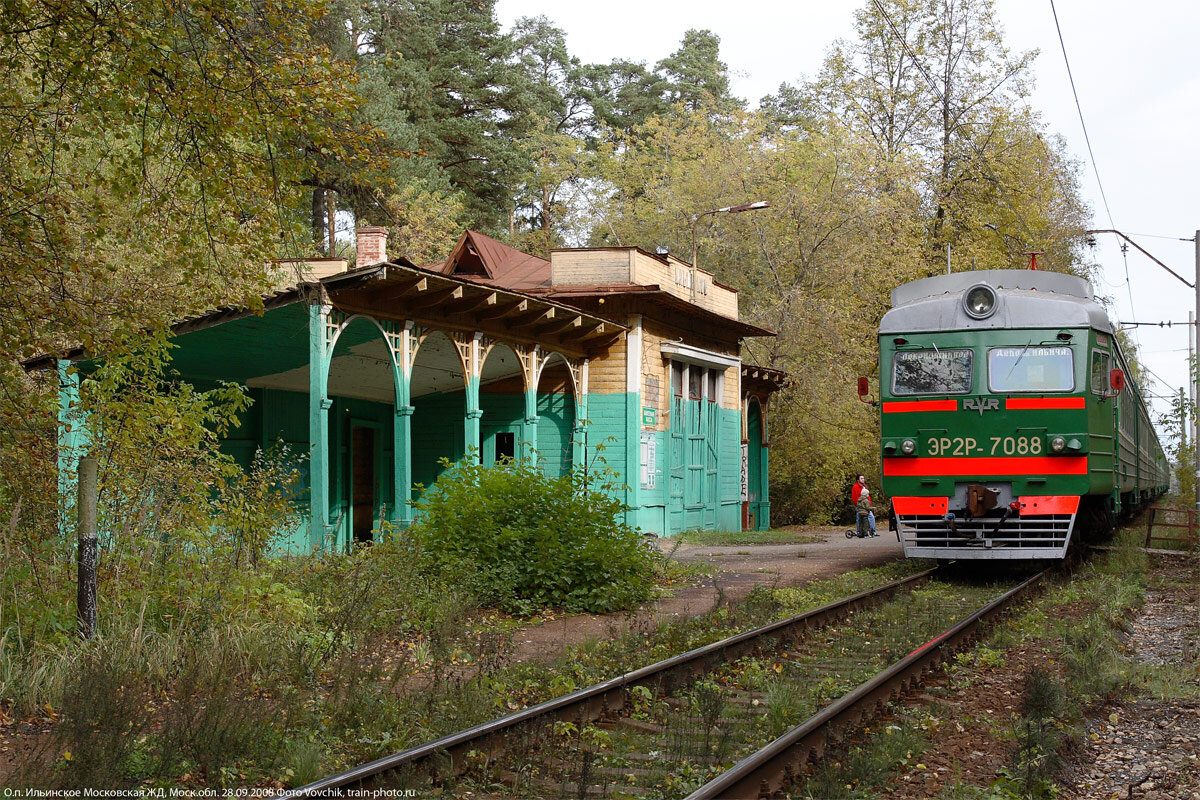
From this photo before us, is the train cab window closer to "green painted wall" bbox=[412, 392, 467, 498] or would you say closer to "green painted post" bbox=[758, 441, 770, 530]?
"green painted wall" bbox=[412, 392, 467, 498]

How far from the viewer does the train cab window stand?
12.9 metres

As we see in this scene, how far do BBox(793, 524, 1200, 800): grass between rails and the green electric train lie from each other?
1548mm

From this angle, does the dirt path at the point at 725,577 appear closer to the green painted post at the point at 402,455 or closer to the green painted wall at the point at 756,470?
the green painted wall at the point at 756,470

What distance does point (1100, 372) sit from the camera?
1317 cm

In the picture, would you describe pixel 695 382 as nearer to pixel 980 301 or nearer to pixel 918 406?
pixel 918 406

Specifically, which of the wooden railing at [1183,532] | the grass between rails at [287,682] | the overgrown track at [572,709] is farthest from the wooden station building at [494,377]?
the wooden railing at [1183,532]

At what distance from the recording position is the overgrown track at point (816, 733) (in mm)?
5031

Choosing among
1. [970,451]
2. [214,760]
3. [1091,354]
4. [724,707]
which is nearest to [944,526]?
[970,451]

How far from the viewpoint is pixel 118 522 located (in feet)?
26.2

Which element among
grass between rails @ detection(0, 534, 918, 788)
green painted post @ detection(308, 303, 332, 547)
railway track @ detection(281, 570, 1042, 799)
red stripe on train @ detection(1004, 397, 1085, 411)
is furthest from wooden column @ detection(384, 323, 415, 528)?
red stripe on train @ detection(1004, 397, 1085, 411)

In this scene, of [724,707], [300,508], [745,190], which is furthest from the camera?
[745,190]

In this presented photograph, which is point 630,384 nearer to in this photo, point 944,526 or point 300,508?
point 300,508

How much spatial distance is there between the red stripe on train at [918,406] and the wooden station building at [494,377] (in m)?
3.46

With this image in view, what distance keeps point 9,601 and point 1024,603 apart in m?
9.49
